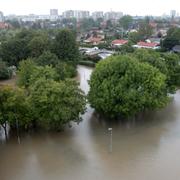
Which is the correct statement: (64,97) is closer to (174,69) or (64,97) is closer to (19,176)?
(19,176)

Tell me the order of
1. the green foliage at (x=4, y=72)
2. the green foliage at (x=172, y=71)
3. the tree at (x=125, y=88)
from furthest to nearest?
the green foliage at (x=4, y=72)
the green foliage at (x=172, y=71)
the tree at (x=125, y=88)

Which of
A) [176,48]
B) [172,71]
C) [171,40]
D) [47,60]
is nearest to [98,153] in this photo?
[172,71]

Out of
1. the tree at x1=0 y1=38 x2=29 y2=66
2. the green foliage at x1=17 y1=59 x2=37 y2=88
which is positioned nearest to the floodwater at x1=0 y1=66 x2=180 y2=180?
the green foliage at x1=17 y1=59 x2=37 y2=88

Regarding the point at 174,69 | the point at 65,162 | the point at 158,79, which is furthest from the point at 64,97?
the point at 174,69

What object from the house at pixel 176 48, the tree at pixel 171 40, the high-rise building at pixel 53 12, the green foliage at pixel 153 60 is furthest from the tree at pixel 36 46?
the high-rise building at pixel 53 12

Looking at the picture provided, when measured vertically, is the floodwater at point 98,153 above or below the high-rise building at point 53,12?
below

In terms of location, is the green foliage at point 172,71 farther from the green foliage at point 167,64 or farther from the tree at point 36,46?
the tree at point 36,46
